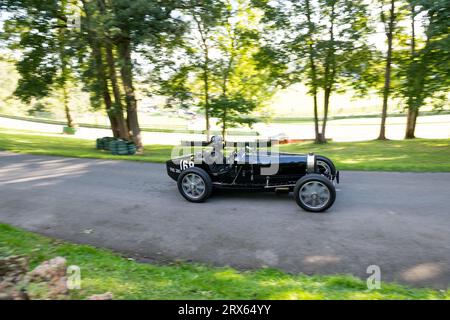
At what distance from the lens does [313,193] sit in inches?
267

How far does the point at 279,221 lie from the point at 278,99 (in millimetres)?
33069

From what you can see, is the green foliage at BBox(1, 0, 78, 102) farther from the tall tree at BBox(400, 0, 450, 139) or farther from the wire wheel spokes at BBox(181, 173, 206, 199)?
the tall tree at BBox(400, 0, 450, 139)

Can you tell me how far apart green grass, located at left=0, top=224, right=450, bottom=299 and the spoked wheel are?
276 cm

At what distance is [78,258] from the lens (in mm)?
4996


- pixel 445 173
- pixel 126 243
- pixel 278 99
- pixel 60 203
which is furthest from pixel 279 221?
pixel 278 99

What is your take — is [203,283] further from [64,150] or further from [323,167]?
[64,150]

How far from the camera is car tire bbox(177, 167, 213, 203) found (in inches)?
297

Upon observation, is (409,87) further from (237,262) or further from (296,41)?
(237,262)

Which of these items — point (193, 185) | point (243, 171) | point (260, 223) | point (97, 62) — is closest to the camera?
point (260, 223)

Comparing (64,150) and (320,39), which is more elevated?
(320,39)

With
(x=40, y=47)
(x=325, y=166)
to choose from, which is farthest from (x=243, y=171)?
(x=40, y=47)

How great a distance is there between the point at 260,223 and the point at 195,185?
208 centimetres

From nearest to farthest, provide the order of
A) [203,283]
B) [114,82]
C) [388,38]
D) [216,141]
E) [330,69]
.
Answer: [203,283], [216,141], [114,82], [388,38], [330,69]

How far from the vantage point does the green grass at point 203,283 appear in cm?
371
